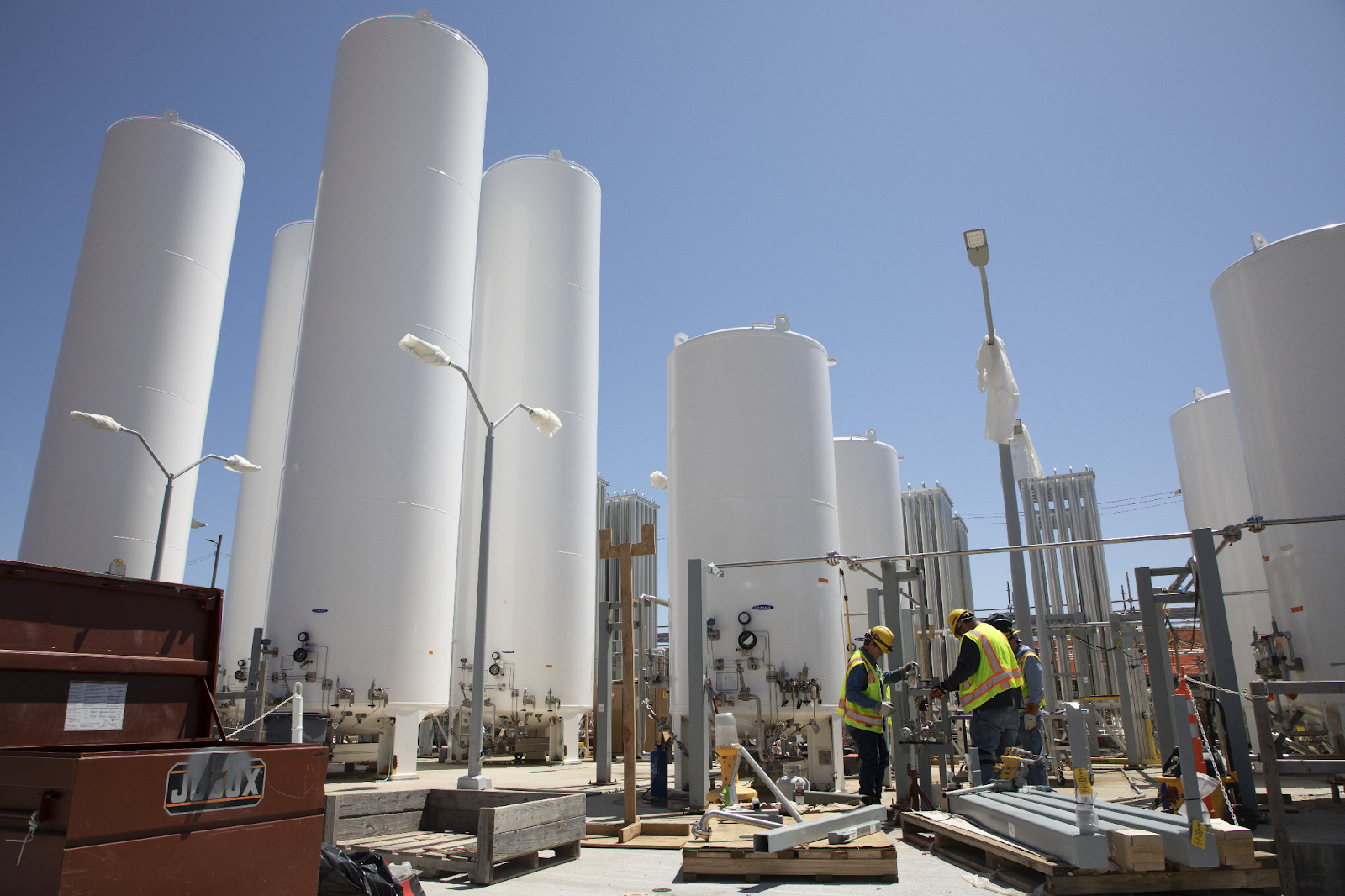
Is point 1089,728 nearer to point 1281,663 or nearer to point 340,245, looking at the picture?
point 1281,663

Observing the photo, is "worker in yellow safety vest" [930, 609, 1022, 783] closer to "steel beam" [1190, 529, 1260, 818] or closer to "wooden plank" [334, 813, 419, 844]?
"steel beam" [1190, 529, 1260, 818]

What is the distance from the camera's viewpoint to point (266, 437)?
945 inches

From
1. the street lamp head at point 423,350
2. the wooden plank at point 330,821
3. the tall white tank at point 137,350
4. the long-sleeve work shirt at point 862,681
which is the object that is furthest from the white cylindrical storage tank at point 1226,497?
the tall white tank at point 137,350

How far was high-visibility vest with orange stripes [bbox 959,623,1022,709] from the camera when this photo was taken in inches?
326

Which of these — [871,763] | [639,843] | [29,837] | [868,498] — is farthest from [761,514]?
[868,498]

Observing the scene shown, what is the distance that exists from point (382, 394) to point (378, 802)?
891 cm

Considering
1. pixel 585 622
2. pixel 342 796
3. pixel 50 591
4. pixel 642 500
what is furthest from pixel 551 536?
pixel 50 591

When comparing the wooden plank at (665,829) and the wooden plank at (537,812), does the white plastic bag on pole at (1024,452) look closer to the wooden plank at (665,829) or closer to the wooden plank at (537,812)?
the wooden plank at (665,829)

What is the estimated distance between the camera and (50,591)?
4609 mm

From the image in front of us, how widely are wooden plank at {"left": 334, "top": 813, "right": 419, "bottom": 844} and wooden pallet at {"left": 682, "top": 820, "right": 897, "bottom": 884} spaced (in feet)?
7.88

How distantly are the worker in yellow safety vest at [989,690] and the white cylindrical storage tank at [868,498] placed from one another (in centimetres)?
1230

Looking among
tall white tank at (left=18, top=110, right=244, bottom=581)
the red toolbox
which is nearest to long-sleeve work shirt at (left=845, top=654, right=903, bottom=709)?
the red toolbox

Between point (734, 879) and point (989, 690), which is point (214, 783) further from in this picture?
point (989, 690)

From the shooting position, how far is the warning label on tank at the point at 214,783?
3.60m
